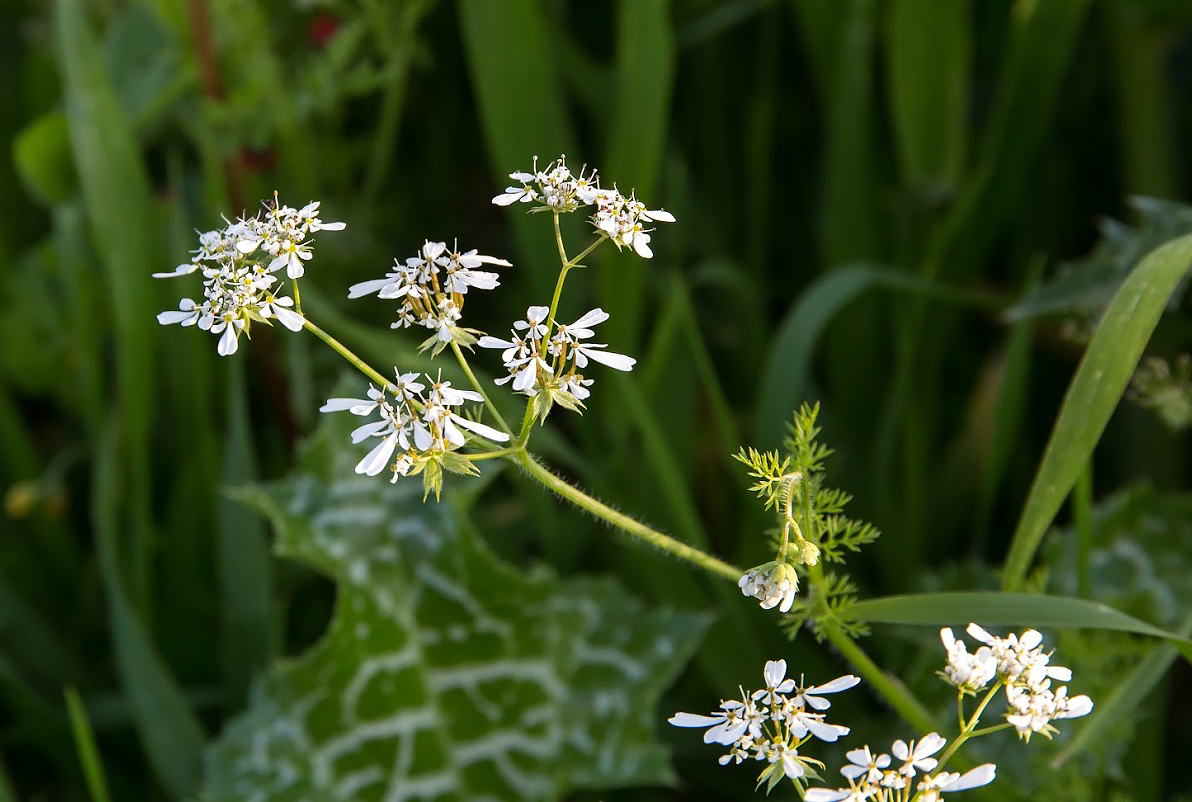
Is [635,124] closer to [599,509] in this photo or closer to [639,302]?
[639,302]

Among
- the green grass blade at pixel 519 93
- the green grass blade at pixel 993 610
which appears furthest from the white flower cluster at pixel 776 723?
the green grass blade at pixel 519 93

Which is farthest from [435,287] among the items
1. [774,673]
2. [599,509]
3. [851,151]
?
[851,151]

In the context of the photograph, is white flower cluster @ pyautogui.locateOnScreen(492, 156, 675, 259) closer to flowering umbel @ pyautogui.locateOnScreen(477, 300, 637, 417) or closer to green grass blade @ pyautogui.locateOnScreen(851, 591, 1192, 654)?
flowering umbel @ pyautogui.locateOnScreen(477, 300, 637, 417)

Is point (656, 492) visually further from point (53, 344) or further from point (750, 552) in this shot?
point (53, 344)

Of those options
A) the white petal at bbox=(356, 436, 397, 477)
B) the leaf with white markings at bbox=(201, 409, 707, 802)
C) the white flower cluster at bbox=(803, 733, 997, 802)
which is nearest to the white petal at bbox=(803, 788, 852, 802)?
the white flower cluster at bbox=(803, 733, 997, 802)

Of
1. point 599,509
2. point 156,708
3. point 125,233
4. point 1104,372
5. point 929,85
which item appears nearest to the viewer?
point 599,509

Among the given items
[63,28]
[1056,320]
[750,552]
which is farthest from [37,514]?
[1056,320]
